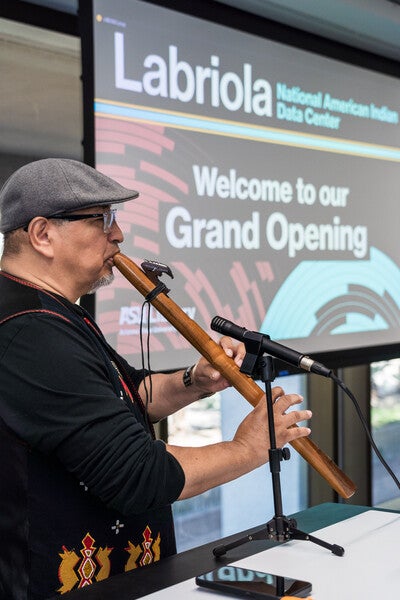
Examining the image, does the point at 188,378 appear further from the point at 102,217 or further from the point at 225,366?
the point at 102,217

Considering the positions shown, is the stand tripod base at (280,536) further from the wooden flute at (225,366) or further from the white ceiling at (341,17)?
the white ceiling at (341,17)

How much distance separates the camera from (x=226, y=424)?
12.2 ft

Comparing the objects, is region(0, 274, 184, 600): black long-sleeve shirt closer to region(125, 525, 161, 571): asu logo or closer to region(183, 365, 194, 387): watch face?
region(125, 525, 161, 571): asu logo

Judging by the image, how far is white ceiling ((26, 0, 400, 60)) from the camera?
10.5ft

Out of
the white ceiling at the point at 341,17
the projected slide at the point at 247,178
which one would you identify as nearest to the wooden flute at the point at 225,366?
the projected slide at the point at 247,178

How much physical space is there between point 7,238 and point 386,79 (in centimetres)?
266

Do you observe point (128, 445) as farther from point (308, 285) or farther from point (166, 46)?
point (308, 285)

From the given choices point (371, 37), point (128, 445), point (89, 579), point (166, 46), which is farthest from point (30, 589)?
point (371, 37)

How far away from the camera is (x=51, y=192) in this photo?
162 cm

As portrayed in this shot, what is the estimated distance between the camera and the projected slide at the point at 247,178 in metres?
2.74

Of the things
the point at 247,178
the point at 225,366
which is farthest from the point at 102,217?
the point at 247,178

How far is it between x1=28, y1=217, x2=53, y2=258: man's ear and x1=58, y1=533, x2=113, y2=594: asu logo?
0.59 m

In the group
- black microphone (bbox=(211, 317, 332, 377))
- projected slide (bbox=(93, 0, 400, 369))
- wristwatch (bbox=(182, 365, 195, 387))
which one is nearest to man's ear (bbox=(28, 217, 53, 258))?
black microphone (bbox=(211, 317, 332, 377))

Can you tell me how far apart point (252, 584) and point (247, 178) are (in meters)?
2.05
